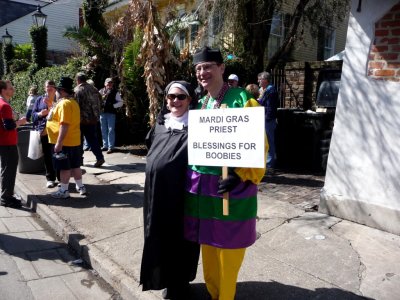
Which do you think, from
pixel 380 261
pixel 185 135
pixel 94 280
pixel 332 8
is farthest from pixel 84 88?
pixel 332 8

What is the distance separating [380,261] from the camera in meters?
3.71

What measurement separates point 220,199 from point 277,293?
116cm

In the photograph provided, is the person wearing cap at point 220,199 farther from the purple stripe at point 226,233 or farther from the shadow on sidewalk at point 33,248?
the shadow on sidewalk at point 33,248

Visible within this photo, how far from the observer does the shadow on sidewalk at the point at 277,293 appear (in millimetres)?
3133

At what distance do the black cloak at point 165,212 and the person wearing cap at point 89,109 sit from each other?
523 cm

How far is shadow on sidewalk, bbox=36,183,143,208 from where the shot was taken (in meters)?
5.72

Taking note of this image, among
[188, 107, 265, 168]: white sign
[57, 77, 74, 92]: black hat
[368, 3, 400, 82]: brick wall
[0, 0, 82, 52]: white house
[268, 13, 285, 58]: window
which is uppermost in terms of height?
[0, 0, 82, 52]: white house

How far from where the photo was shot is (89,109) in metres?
7.83

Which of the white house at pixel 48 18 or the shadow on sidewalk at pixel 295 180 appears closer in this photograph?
the shadow on sidewalk at pixel 295 180

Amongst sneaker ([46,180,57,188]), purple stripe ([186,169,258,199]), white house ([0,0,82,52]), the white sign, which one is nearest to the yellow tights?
purple stripe ([186,169,258,199])

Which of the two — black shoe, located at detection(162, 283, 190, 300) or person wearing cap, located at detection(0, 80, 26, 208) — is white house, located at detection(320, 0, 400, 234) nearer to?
black shoe, located at detection(162, 283, 190, 300)

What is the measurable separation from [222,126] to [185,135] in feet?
1.26

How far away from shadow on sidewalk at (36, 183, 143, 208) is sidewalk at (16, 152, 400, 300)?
15mm

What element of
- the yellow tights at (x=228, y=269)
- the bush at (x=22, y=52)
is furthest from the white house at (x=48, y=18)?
the yellow tights at (x=228, y=269)
